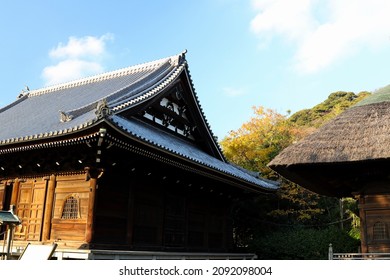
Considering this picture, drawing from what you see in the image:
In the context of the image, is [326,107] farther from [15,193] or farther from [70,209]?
[70,209]

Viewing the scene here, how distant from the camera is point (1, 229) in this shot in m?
12.8

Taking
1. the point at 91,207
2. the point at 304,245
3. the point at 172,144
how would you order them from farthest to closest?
the point at 304,245 → the point at 172,144 → the point at 91,207

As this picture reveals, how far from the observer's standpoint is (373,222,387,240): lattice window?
9.49 metres

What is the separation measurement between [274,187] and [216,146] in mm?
3028

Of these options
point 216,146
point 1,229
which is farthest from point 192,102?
point 1,229

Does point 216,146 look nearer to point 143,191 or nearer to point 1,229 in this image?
point 143,191

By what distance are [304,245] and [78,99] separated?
11922 millimetres

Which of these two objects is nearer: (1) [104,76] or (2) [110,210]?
(2) [110,210]

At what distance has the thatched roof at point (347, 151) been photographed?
356 inches

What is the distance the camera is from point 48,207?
11.8m

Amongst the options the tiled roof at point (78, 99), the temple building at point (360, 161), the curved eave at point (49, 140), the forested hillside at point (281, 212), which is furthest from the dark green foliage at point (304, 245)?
the curved eave at point (49, 140)

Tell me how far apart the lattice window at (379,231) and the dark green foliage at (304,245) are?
927 cm

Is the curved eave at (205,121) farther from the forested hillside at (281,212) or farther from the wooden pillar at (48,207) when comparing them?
the wooden pillar at (48,207)

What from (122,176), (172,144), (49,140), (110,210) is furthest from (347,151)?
(49,140)
